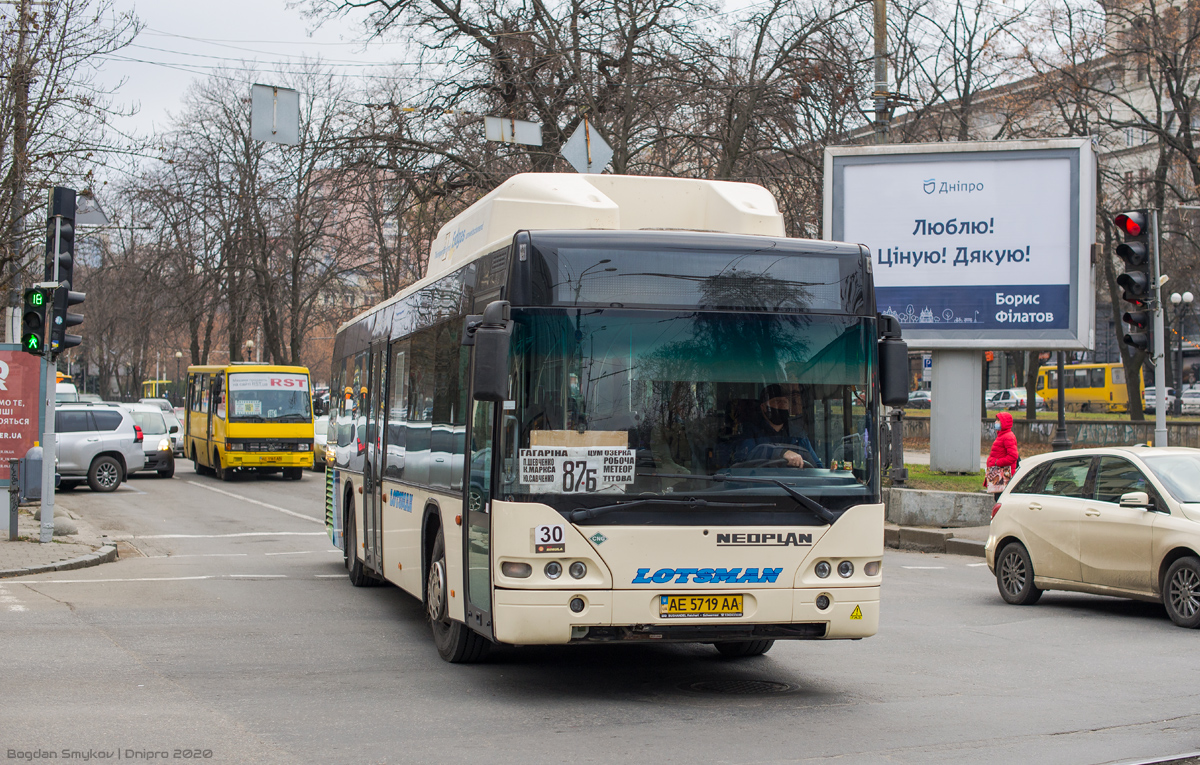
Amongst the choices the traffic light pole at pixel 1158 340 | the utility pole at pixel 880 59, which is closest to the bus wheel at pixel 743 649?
the traffic light pole at pixel 1158 340

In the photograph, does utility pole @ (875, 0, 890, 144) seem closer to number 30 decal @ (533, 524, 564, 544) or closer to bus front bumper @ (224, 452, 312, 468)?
number 30 decal @ (533, 524, 564, 544)

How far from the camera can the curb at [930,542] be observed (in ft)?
56.7

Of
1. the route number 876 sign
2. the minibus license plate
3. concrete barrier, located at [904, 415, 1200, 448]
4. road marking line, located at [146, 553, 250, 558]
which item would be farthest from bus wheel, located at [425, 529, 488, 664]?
concrete barrier, located at [904, 415, 1200, 448]

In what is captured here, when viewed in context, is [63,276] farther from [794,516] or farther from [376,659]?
[794,516]

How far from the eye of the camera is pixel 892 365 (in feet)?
25.7

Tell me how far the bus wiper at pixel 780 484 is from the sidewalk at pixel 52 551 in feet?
30.9

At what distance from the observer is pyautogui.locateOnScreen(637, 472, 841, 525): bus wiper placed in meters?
7.40

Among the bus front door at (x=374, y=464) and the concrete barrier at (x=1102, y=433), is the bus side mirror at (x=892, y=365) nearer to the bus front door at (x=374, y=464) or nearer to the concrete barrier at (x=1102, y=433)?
the bus front door at (x=374, y=464)

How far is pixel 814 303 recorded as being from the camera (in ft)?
25.5

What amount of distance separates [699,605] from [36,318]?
10.9 metres

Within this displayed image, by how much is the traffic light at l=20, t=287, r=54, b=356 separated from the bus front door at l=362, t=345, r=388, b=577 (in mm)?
5384

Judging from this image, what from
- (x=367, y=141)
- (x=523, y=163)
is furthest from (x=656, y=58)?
(x=367, y=141)

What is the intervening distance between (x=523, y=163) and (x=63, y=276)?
12145mm

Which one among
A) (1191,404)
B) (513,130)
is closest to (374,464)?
(513,130)
